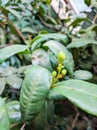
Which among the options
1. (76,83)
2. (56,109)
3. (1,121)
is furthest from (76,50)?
(1,121)

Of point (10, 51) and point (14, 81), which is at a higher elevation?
point (10, 51)

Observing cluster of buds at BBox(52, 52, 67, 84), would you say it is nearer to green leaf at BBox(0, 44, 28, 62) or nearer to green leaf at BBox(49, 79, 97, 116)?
green leaf at BBox(49, 79, 97, 116)

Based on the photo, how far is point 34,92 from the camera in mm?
500

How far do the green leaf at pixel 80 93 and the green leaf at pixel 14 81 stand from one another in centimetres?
22

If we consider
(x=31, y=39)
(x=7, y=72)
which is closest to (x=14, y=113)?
A: (x=7, y=72)

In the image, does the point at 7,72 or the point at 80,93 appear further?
the point at 7,72

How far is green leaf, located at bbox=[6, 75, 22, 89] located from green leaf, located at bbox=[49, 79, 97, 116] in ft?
0.72

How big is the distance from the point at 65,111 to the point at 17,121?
40cm

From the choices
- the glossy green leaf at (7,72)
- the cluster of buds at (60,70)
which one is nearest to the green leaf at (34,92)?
the cluster of buds at (60,70)

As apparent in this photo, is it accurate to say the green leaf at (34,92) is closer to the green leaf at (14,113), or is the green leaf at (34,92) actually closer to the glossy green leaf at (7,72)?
the green leaf at (14,113)

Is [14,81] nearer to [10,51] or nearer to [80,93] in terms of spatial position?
[10,51]

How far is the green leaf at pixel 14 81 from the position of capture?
72 centimetres

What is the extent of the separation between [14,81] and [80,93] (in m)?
0.29

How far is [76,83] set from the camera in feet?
1.70
